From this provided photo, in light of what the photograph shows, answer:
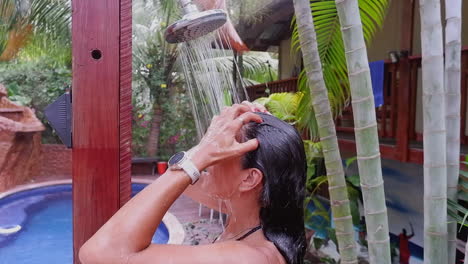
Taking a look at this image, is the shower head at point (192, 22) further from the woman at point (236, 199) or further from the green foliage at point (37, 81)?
the green foliage at point (37, 81)

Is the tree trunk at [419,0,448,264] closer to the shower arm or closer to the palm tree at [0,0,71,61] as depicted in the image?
the shower arm

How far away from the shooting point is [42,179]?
10.7 metres

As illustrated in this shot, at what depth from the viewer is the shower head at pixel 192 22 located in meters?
1.07

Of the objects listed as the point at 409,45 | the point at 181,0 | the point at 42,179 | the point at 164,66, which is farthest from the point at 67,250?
the point at 181,0

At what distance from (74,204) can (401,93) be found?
3.75m

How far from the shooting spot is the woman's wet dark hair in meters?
0.95

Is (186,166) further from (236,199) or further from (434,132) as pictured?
(434,132)

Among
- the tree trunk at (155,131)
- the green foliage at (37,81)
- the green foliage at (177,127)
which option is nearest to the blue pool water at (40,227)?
the tree trunk at (155,131)

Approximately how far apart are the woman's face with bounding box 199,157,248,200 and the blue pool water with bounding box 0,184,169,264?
5598 mm

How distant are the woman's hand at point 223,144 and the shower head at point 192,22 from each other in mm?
303

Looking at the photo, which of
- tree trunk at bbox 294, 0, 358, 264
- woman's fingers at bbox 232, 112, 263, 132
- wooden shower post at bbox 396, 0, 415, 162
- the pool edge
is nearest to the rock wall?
the pool edge

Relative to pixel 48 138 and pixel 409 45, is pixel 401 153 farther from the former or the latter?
pixel 48 138

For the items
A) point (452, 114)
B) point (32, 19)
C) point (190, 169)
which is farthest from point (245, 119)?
point (32, 19)

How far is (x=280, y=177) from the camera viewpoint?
3.12ft
